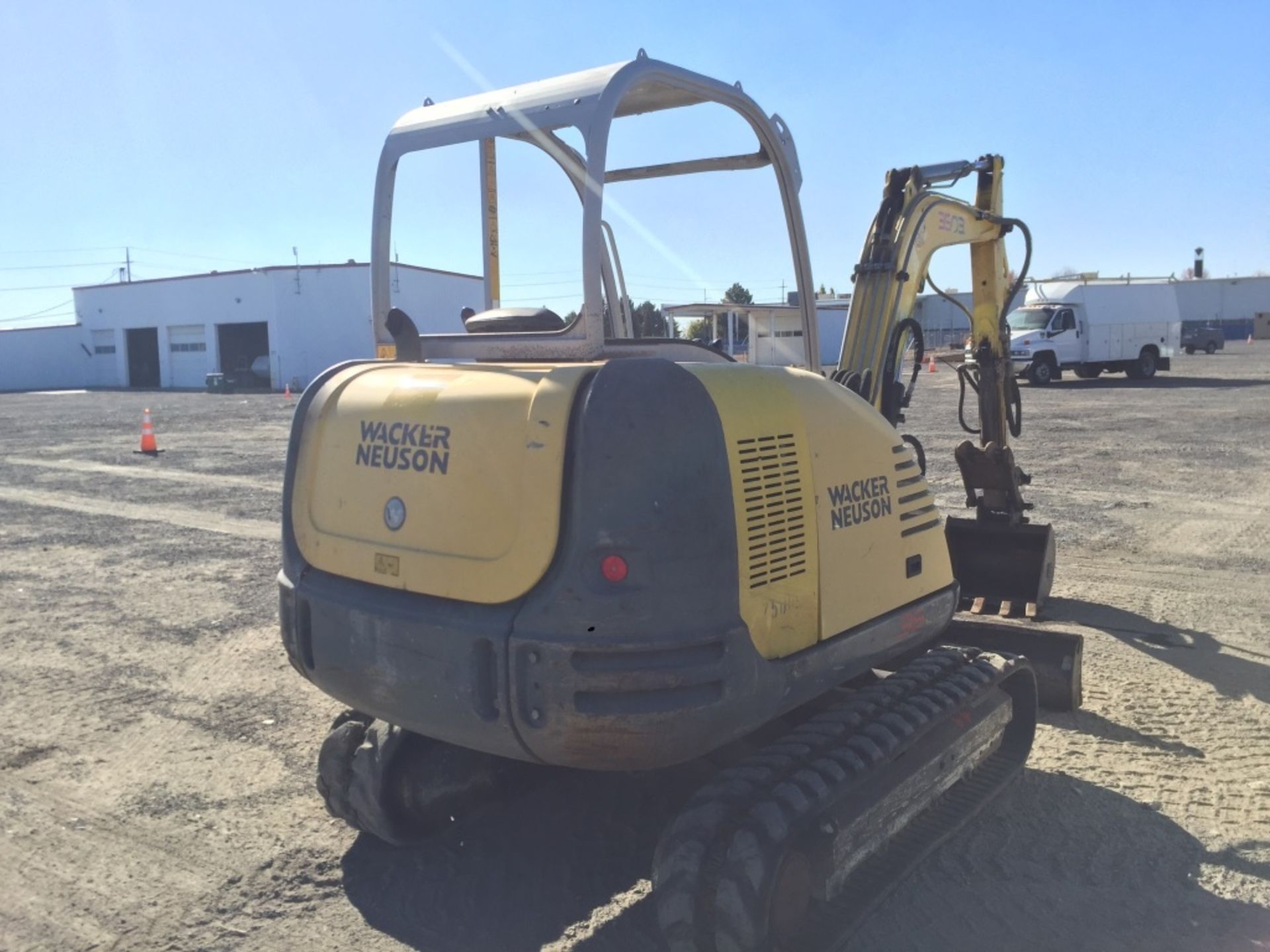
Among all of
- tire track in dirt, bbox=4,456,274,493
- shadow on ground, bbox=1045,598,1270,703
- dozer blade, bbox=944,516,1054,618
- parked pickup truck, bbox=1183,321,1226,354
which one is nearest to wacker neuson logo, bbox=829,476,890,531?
shadow on ground, bbox=1045,598,1270,703

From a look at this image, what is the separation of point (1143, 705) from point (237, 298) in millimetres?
49038

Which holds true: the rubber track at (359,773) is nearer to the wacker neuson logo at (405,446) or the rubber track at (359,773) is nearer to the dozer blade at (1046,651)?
the wacker neuson logo at (405,446)

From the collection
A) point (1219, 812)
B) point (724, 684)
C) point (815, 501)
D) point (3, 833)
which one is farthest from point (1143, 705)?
point (3, 833)

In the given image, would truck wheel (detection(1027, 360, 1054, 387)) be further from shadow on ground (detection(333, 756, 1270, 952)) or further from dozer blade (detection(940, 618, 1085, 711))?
shadow on ground (detection(333, 756, 1270, 952))

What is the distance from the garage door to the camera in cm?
5141

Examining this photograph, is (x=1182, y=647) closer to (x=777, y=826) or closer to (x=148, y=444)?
(x=777, y=826)

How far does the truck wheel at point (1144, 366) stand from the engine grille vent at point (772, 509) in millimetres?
29678

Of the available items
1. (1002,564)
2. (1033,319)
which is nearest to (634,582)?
(1002,564)

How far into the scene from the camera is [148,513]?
37.0ft

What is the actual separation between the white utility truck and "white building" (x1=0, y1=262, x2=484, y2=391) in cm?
1985

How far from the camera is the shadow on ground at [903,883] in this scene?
340cm

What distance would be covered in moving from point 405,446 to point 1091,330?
28702 millimetres

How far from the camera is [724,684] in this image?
10.0ft

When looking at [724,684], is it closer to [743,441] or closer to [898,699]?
[743,441]
